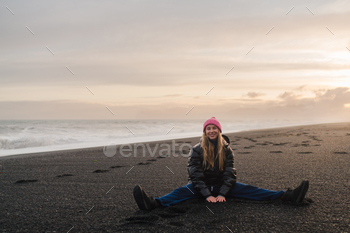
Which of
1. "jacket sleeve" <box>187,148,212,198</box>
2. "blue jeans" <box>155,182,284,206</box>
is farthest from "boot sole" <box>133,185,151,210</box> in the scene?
"jacket sleeve" <box>187,148,212,198</box>

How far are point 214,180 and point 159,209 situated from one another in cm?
97

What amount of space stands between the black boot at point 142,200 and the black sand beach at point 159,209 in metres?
0.09

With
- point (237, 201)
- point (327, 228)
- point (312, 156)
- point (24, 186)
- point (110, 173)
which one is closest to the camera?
point (327, 228)

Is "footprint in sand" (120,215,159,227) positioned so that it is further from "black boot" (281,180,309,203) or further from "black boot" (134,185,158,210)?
"black boot" (281,180,309,203)

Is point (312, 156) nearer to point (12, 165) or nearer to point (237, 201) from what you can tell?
point (237, 201)

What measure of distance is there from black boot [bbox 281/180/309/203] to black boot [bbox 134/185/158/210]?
71.9 inches

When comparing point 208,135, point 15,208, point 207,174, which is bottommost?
point 15,208

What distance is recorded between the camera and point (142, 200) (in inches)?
136

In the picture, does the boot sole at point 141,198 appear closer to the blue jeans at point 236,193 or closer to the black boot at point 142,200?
the black boot at point 142,200

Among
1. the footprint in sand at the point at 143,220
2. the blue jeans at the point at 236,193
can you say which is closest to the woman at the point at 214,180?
the blue jeans at the point at 236,193

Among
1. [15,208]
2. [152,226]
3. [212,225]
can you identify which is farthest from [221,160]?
[15,208]

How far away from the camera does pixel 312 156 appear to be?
7500 mm

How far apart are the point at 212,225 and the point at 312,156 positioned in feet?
18.4

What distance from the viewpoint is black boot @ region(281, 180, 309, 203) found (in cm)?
357
